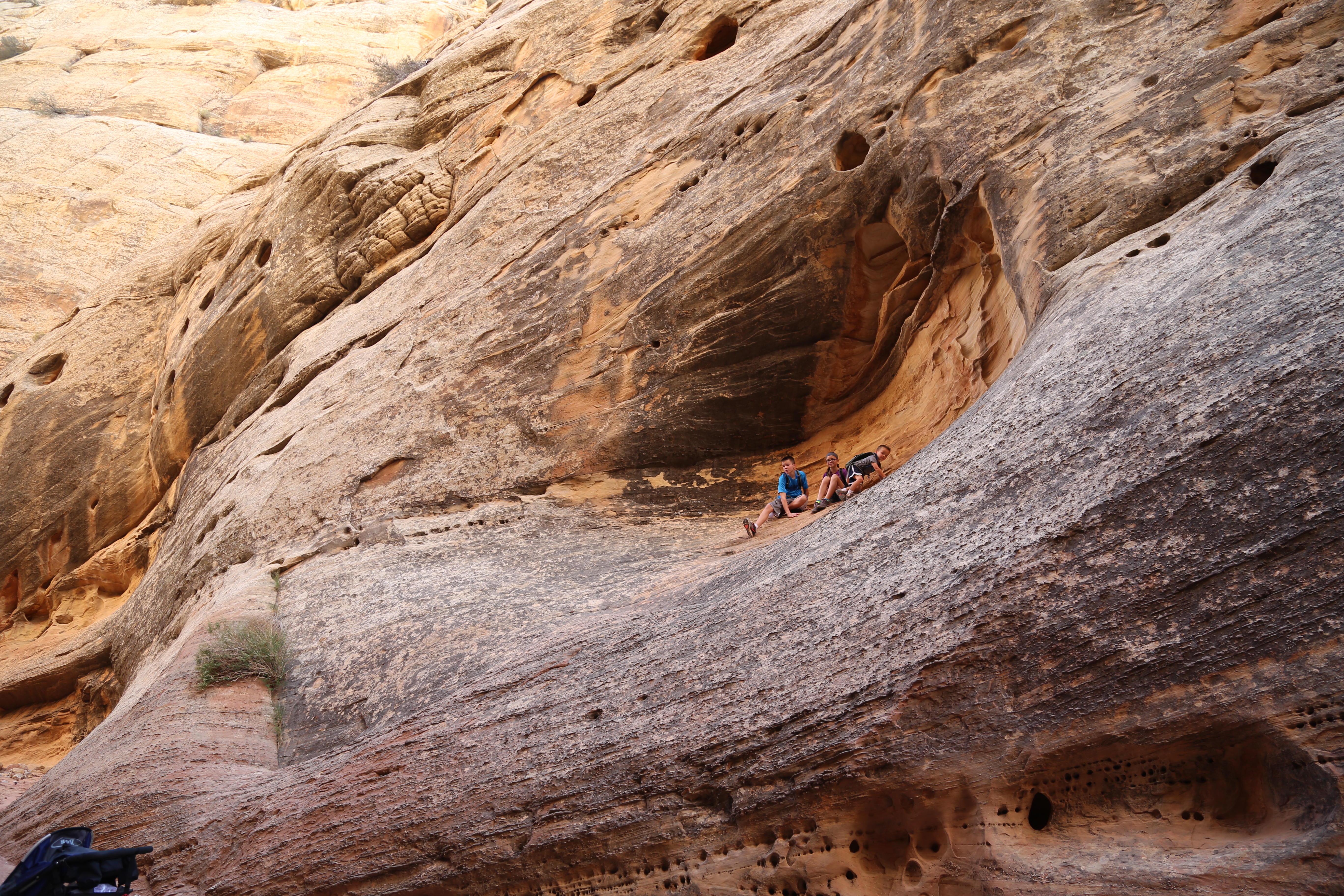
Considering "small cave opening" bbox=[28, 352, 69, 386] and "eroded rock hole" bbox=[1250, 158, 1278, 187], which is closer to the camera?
"eroded rock hole" bbox=[1250, 158, 1278, 187]

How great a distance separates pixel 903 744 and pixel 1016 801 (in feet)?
1.82

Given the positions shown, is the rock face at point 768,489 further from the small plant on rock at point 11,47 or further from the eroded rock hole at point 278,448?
the small plant on rock at point 11,47

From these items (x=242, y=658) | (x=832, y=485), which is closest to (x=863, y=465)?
(x=832, y=485)

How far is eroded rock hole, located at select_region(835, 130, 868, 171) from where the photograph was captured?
29.9 feet

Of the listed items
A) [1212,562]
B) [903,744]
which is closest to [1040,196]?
[1212,562]

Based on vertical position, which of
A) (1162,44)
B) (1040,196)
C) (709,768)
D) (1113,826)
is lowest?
(1113,826)

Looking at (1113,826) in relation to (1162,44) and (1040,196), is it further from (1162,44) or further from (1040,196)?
(1162,44)

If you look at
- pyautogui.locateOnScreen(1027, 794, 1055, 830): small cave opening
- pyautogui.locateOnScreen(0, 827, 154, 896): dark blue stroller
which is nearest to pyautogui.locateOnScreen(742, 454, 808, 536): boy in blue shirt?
pyautogui.locateOnScreen(1027, 794, 1055, 830): small cave opening

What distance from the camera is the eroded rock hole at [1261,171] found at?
5695 millimetres

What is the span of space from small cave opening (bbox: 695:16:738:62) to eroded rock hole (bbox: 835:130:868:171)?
3.77 m

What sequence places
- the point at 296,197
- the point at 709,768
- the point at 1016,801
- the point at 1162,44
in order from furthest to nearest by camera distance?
1. the point at 296,197
2. the point at 1162,44
3. the point at 709,768
4. the point at 1016,801

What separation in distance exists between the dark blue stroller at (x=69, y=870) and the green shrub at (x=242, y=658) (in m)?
2.78

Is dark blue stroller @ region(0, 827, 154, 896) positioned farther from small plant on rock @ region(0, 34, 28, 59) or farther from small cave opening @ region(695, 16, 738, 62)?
small plant on rock @ region(0, 34, 28, 59)

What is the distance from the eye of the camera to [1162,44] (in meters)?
7.07
